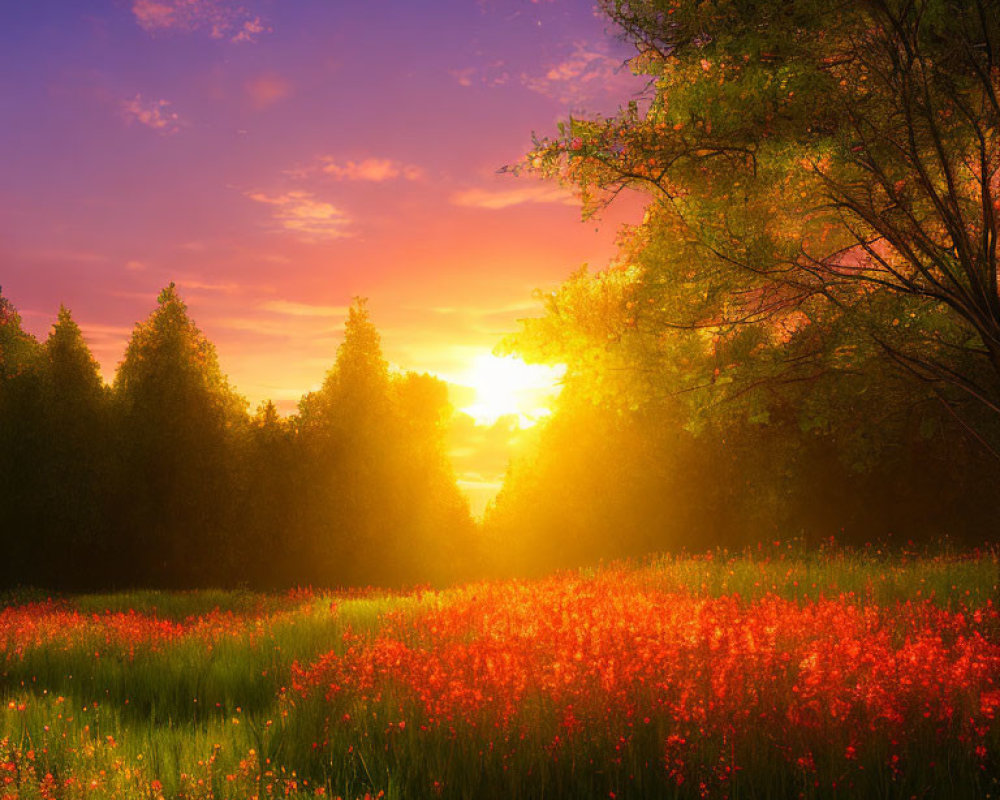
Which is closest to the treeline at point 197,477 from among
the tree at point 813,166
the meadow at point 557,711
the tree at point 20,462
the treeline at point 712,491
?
the tree at point 20,462

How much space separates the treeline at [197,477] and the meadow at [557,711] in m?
9.30

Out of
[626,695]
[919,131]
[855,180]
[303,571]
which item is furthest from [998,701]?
[303,571]

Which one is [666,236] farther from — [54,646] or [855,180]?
[54,646]

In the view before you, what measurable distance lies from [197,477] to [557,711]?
47.6 feet

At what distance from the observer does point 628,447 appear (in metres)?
16.7

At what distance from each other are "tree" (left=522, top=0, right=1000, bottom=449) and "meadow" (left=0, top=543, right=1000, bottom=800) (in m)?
3.26

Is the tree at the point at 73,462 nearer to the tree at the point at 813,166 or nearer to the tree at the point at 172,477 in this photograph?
the tree at the point at 172,477

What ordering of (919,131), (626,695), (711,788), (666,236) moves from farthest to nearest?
(666,236) < (919,131) < (626,695) < (711,788)

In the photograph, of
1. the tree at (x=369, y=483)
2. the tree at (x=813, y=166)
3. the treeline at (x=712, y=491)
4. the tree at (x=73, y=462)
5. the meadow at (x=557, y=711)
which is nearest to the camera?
the meadow at (x=557, y=711)

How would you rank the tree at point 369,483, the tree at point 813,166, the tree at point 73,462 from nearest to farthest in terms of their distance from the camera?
the tree at point 813,166 < the tree at point 73,462 < the tree at point 369,483

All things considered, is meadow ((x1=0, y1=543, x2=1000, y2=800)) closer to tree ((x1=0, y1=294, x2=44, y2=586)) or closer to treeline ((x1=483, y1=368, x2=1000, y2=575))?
treeline ((x1=483, y1=368, x2=1000, y2=575))

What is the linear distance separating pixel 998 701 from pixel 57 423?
1880 cm

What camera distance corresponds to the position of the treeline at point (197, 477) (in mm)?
16625

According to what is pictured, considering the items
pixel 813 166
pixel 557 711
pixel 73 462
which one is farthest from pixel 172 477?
pixel 813 166
